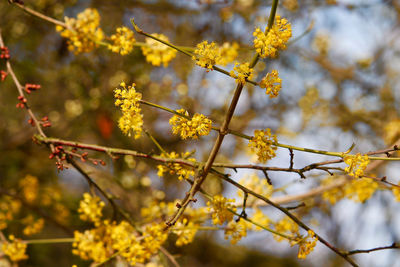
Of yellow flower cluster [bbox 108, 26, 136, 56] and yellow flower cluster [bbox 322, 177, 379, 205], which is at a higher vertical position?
yellow flower cluster [bbox 108, 26, 136, 56]

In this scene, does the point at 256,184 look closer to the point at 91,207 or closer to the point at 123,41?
the point at 91,207

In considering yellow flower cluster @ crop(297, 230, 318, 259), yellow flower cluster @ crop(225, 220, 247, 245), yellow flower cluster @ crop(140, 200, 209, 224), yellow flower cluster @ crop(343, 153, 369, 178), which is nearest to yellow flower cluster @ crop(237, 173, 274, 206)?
yellow flower cluster @ crop(140, 200, 209, 224)

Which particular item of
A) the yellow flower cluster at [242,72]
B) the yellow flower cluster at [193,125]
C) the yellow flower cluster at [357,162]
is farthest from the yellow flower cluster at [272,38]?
the yellow flower cluster at [357,162]

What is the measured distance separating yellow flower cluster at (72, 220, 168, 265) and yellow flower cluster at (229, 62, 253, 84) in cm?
70

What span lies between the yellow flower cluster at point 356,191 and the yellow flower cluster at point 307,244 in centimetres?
55

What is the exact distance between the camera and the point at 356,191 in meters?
1.90

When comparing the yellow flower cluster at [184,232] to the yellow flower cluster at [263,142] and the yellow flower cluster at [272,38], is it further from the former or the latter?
the yellow flower cluster at [272,38]

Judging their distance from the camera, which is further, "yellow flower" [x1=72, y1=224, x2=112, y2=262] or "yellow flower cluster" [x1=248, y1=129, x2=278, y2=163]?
"yellow flower" [x1=72, y1=224, x2=112, y2=262]

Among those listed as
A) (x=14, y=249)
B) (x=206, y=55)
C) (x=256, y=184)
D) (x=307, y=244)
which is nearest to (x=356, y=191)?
(x=256, y=184)

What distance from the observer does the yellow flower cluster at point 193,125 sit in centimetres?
113

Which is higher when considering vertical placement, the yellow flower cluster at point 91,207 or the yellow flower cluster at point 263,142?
the yellow flower cluster at point 263,142

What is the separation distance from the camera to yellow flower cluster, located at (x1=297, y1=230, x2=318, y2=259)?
4.15 feet

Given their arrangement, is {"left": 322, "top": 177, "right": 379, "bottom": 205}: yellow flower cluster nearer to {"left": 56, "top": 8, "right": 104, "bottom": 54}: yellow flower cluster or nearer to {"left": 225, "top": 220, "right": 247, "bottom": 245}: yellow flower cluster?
{"left": 225, "top": 220, "right": 247, "bottom": 245}: yellow flower cluster

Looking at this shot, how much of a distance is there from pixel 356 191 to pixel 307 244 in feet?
2.48
